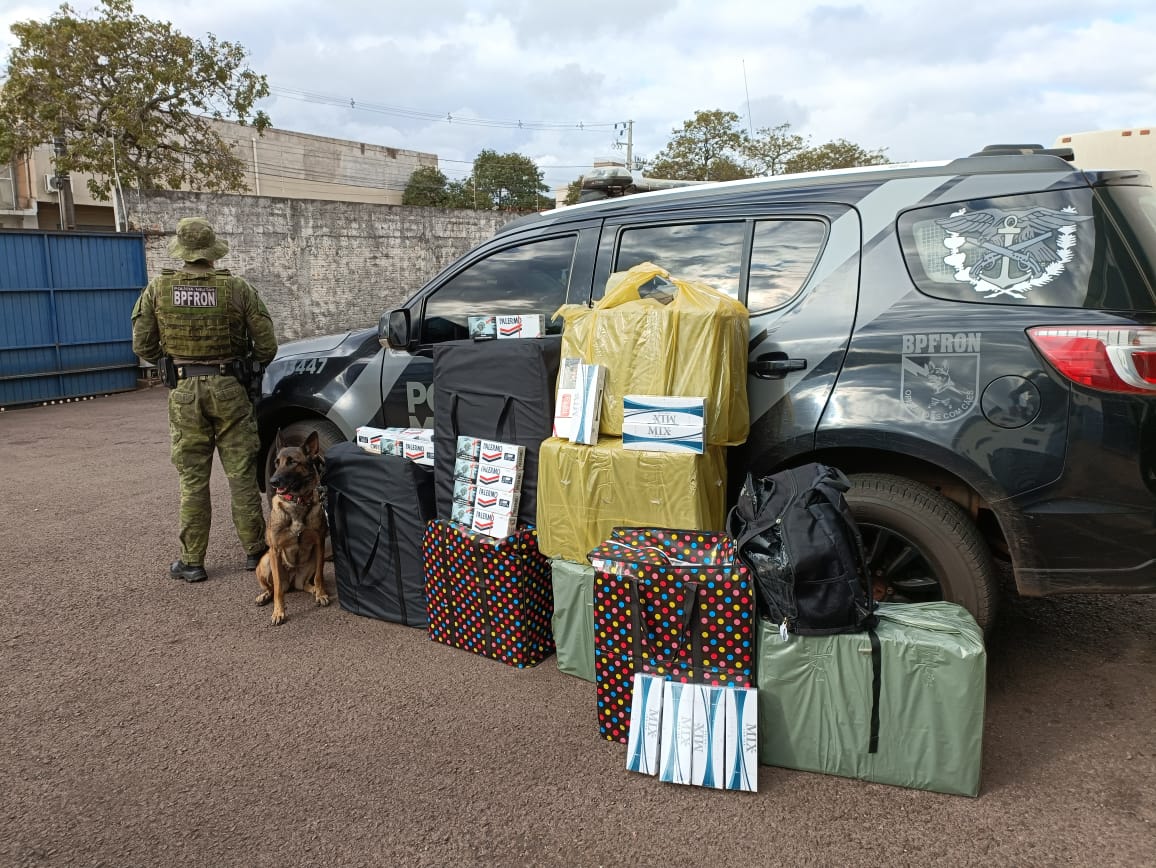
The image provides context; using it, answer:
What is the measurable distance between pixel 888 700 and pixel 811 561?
508mm

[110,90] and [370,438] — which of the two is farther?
[110,90]

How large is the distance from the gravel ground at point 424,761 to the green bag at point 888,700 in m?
0.09

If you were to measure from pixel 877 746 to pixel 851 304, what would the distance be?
5.17ft

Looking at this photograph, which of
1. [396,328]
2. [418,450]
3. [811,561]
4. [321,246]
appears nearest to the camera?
[811,561]

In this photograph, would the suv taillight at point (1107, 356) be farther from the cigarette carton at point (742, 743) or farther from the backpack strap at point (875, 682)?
the cigarette carton at point (742, 743)

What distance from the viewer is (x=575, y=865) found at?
2.39 m

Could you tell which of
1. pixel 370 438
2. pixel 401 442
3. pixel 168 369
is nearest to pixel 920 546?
pixel 401 442

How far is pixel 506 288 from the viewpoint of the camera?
4273 millimetres

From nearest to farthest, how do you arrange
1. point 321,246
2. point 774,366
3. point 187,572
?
point 774,366, point 187,572, point 321,246

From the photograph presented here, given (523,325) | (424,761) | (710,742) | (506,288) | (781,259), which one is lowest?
(424,761)

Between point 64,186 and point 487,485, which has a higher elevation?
point 64,186

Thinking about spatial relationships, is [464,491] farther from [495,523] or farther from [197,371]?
[197,371]

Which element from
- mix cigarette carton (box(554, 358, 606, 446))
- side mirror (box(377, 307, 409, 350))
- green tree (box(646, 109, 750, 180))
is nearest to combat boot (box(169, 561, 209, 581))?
side mirror (box(377, 307, 409, 350))

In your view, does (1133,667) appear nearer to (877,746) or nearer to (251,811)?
(877,746)
